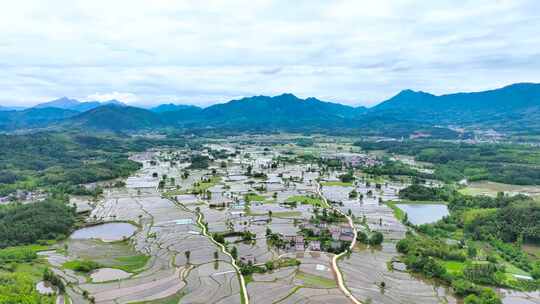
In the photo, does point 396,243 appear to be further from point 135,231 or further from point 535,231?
point 135,231

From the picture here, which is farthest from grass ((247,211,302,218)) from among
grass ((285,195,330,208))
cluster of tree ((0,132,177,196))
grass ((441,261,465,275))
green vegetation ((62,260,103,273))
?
cluster of tree ((0,132,177,196))

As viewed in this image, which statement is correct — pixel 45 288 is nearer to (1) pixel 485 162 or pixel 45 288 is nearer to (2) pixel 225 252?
(2) pixel 225 252

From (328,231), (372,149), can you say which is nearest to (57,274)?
(328,231)

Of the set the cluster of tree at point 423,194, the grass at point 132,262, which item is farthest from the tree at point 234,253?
the cluster of tree at point 423,194

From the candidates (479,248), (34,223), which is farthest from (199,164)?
(479,248)

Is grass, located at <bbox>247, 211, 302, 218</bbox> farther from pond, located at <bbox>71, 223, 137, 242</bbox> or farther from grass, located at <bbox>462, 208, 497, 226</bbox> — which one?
grass, located at <bbox>462, 208, 497, 226</bbox>

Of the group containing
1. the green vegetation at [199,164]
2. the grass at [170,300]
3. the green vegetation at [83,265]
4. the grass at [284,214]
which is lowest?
the grass at [170,300]

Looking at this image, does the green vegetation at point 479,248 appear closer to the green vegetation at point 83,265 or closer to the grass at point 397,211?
the grass at point 397,211
